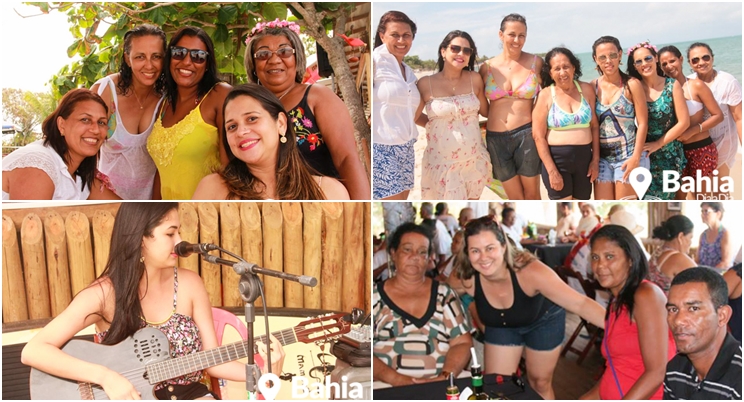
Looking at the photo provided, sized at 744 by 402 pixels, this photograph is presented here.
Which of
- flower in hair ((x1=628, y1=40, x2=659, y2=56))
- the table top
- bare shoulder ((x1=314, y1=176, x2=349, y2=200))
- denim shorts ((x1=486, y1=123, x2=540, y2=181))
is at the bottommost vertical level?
the table top

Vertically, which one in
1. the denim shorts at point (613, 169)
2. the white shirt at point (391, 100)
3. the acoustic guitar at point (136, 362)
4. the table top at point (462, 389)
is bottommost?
the table top at point (462, 389)

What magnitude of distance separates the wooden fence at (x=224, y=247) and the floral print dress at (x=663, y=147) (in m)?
1.47

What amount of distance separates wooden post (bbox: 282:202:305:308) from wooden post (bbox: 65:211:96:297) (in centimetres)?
94

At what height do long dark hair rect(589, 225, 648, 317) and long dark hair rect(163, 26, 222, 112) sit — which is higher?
long dark hair rect(163, 26, 222, 112)

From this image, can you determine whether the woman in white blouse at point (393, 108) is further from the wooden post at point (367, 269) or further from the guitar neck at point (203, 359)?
the guitar neck at point (203, 359)

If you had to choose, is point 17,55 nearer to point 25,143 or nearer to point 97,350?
point 25,143

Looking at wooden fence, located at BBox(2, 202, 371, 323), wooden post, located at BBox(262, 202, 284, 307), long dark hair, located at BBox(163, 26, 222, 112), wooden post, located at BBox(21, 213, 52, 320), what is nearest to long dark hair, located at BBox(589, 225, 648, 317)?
wooden fence, located at BBox(2, 202, 371, 323)

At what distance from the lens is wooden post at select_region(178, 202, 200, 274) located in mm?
3850

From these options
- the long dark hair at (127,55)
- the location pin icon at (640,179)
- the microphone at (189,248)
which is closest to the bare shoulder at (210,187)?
the microphone at (189,248)

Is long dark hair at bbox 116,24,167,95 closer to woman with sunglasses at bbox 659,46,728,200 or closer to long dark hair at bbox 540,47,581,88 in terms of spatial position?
long dark hair at bbox 540,47,581,88

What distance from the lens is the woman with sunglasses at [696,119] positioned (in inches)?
156

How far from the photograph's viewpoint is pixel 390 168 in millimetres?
3965

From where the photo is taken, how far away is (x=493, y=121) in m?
3.97

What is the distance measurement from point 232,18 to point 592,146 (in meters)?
1.90
